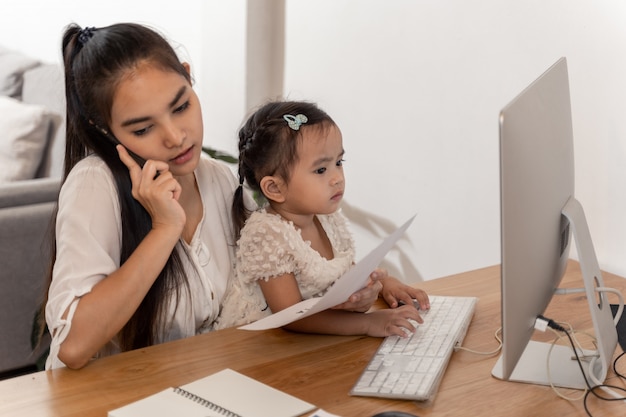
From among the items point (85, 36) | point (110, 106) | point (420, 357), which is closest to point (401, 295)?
point (420, 357)

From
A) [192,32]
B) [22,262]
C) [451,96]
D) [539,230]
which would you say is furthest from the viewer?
[192,32]

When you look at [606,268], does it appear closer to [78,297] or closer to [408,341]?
[408,341]

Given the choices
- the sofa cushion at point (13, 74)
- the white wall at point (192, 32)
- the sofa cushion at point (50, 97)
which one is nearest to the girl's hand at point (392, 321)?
the white wall at point (192, 32)

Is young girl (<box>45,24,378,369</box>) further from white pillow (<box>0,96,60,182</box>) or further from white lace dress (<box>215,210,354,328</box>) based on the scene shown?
white pillow (<box>0,96,60,182</box>)

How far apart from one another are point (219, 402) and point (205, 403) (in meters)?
0.02

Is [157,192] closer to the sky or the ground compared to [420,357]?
closer to the sky

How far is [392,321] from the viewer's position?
1.42 meters

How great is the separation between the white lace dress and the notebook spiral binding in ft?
1.10

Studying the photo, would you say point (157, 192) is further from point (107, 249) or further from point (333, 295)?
point (333, 295)

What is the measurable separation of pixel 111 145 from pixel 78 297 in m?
0.30

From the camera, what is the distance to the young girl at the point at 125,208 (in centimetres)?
133

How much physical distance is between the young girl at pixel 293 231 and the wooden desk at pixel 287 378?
5 centimetres

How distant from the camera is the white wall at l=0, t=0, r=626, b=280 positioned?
5.84 ft

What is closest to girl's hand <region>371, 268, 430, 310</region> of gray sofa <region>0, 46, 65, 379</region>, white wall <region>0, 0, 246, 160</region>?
white wall <region>0, 0, 246, 160</region>
